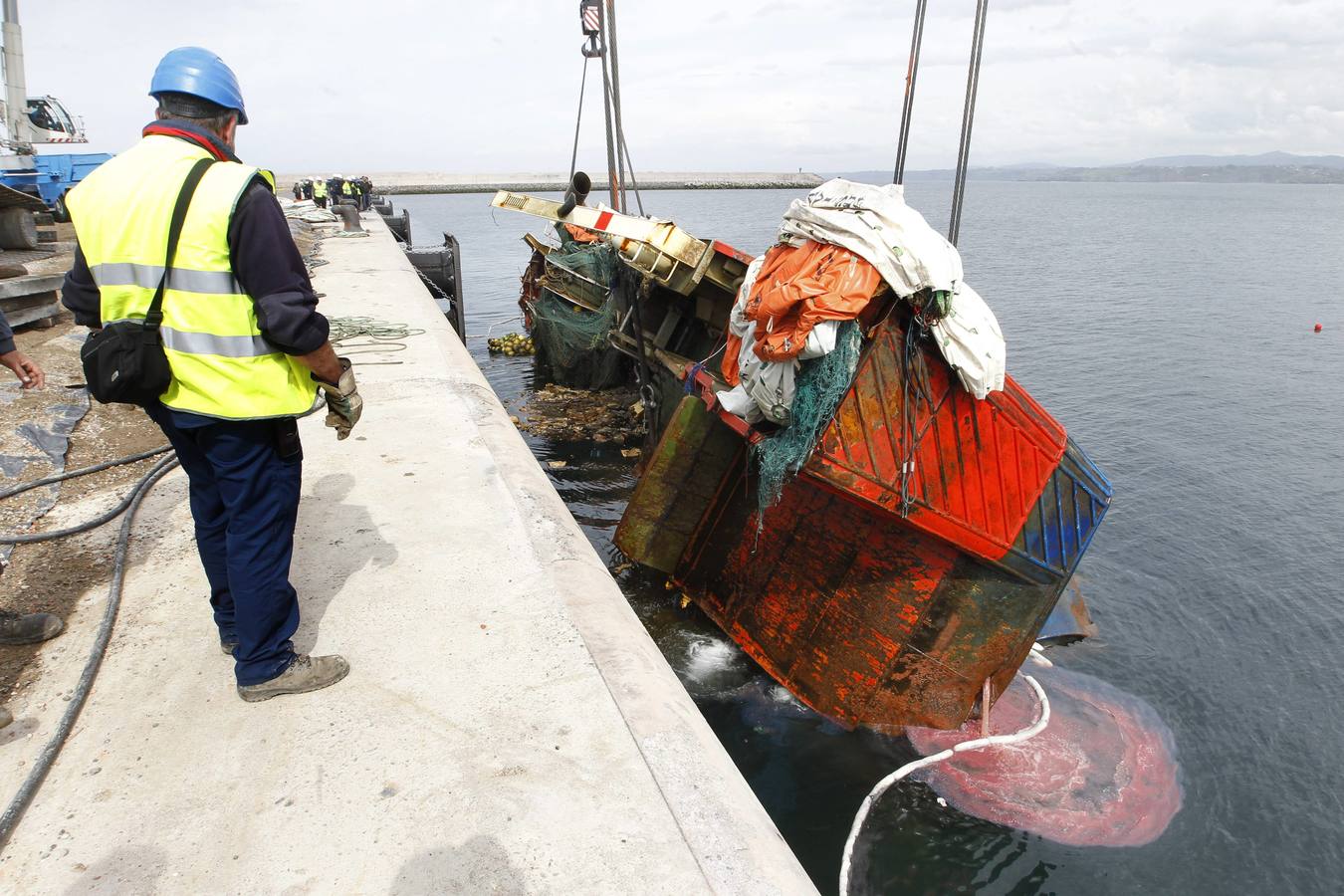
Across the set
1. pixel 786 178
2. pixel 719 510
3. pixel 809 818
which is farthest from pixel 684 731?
pixel 786 178

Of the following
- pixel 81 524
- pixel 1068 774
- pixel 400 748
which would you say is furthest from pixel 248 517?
pixel 1068 774

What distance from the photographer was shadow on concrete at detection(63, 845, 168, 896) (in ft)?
6.40

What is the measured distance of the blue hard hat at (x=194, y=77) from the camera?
217cm

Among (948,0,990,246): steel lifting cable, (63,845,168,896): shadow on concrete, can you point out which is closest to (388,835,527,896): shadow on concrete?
(63,845,168,896): shadow on concrete

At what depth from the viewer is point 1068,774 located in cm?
523

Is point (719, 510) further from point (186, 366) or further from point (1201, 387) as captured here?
point (1201, 387)

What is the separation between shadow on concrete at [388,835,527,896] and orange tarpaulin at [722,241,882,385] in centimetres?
282

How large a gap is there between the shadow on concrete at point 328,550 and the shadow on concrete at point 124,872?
0.87 metres

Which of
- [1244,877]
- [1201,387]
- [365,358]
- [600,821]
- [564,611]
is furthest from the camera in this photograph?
[1201,387]

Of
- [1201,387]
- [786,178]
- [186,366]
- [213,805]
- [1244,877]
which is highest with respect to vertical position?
[786,178]

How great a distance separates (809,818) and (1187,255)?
40206 mm

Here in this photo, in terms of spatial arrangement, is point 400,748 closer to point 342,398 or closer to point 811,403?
point 342,398

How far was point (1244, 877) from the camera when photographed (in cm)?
481

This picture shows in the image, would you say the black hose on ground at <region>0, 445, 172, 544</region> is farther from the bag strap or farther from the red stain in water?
the red stain in water
